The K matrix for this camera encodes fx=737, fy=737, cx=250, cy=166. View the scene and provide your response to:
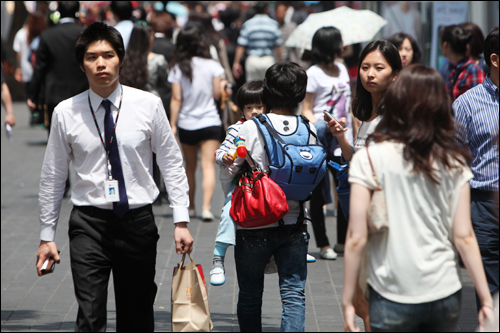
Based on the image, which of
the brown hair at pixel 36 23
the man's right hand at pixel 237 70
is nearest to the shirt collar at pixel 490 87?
the man's right hand at pixel 237 70

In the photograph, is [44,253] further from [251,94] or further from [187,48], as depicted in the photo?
[187,48]

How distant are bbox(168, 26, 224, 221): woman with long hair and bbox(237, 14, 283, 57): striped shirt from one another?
16.7ft

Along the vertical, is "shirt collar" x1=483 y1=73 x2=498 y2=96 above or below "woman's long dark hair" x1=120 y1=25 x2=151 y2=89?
below

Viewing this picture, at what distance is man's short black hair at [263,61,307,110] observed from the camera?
4.15m

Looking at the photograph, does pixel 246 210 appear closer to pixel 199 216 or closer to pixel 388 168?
pixel 388 168

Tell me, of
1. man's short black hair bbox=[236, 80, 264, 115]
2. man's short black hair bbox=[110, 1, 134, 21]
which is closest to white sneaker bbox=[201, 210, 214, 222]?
man's short black hair bbox=[110, 1, 134, 21]

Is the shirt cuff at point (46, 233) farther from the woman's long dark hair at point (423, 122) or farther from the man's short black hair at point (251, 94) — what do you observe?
the woman's long dark hair at point (423, 122)

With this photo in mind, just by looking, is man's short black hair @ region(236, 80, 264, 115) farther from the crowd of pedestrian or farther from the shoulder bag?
the shoulder bag

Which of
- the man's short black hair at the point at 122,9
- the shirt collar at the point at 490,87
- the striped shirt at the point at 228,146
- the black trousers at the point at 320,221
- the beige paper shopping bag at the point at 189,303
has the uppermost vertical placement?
the man's short black hair at the point at 122,9

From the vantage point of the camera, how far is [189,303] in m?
3.79

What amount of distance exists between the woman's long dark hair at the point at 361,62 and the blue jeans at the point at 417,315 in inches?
60.7

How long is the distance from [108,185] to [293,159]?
39.1 inches

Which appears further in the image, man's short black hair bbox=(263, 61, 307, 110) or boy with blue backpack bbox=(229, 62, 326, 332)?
man's short black hair bbox=(263, 61, 307, 110)

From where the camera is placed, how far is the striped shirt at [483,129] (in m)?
3.94
